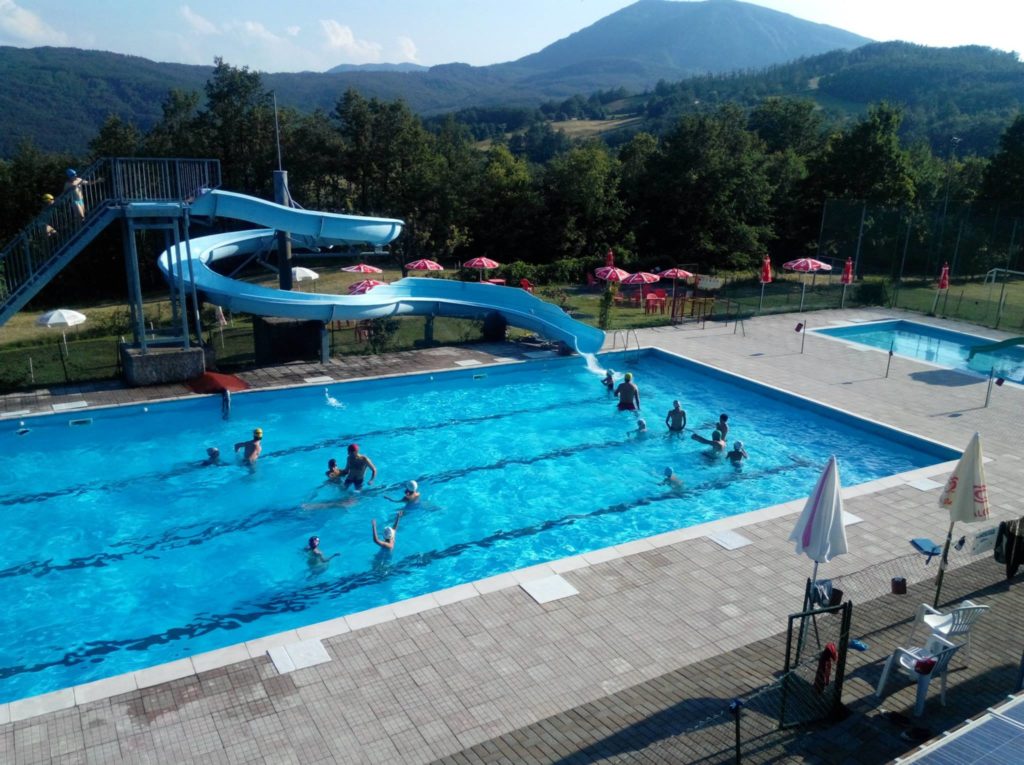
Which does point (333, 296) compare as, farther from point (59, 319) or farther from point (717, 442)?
point (717, 442)

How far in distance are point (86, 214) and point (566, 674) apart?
14378 millimetres

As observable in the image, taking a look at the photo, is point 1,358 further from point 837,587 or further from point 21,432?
point 837,587

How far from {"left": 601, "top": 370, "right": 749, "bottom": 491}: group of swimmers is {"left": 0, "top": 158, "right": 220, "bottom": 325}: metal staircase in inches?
406

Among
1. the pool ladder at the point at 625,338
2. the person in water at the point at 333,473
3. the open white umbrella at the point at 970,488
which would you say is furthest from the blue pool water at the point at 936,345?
the person in water at the point at 333,473

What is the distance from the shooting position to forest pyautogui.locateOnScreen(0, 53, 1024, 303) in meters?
35.5

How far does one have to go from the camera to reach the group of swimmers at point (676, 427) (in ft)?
47.8

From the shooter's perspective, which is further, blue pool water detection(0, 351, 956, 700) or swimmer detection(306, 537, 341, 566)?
swimmer detection(306, 537, 341, 566)

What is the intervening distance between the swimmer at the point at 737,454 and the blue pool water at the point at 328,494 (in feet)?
0.59

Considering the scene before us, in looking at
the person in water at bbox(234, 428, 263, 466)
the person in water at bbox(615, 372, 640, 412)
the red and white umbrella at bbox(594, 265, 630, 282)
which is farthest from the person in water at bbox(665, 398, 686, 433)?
the red and white umbrella at bbox(594, 265, 630, 282)

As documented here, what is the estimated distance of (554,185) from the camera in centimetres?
3828

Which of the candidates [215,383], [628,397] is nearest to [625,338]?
[628,397]

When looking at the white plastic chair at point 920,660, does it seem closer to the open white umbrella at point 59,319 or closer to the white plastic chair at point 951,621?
the white plastic chair at point 951,621

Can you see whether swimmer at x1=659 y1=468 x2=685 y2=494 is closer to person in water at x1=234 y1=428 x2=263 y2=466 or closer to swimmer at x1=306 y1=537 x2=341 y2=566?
swimmer at x1=306 y1=537 x2=341 y2=566

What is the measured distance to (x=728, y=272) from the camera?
35.5 m
